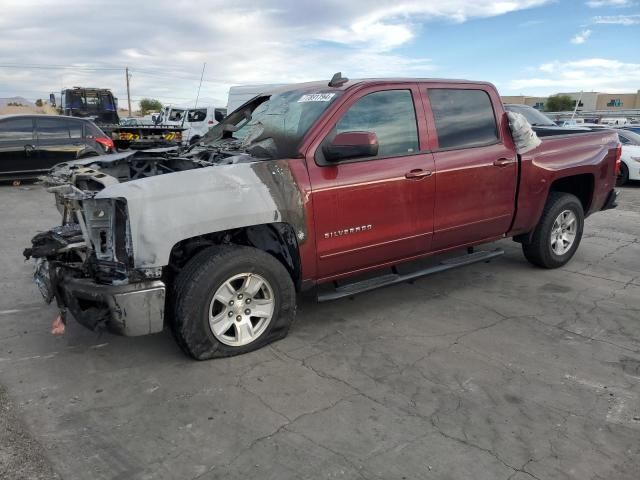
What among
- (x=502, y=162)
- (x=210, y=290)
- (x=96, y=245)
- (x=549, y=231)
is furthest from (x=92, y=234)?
(x=549, y=231)

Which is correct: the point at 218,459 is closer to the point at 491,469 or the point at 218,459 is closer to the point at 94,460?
the point at 94,460

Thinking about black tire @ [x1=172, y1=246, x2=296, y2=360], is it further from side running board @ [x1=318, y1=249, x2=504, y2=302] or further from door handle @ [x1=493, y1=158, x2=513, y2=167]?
door handle @ [x1=493, y1=158, x2=513, y2=167]

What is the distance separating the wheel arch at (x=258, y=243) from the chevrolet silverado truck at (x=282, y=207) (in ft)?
0.03

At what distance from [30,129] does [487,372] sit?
1178 centimetres

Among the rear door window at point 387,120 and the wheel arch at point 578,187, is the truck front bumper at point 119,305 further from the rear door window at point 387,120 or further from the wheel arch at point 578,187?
the wheel arch at point 578,187

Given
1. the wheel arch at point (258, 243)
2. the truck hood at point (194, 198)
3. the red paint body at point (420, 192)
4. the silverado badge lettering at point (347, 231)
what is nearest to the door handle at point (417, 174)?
the red paint body at point (420, 192)

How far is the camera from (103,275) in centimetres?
347

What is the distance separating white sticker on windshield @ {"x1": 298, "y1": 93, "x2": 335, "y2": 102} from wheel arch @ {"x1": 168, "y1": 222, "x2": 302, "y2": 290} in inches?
43.2

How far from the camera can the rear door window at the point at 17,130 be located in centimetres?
1160

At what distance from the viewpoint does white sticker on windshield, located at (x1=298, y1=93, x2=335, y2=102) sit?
418 cm

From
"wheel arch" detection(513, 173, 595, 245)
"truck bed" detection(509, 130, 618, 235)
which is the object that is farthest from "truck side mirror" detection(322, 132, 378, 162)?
"wheel arch" detection(513, 173, 595, 245)

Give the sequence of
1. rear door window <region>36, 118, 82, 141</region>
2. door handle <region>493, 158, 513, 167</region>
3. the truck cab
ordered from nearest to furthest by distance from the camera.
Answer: door handle <region>493, 158, 513, 167</region>
rear door window <region>36, 118, 82, 141</region>
the truck cab

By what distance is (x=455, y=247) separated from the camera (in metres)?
4.96

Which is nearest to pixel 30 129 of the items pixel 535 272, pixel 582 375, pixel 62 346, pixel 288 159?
pixel 62 346
